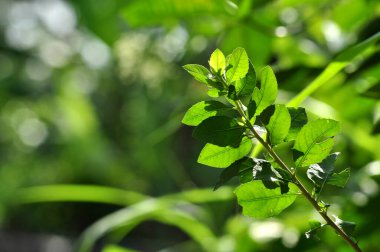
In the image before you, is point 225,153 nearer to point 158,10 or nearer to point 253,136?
point 253,136

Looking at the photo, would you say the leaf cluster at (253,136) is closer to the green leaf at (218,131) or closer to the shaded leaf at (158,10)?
the green leaf at (218,131)

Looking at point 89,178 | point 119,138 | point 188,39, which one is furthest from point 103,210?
point 188,39

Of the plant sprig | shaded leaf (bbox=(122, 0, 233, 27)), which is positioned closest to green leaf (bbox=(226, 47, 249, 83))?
the plant sprig

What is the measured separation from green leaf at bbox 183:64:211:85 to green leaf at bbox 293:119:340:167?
42mm

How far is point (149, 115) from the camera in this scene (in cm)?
207

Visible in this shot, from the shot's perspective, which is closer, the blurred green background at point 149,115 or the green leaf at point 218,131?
the green leaf at point 218,131

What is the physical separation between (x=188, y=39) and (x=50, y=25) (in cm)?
281

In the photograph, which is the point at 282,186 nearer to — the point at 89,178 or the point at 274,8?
the point at 274,8

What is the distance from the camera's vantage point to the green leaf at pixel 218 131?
0.24 metres

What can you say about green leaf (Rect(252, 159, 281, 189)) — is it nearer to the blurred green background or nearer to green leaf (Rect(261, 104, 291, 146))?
green leaf (Rect(261, 104, 291, 146))

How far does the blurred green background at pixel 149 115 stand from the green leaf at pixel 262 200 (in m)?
0.18

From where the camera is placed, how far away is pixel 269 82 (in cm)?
25

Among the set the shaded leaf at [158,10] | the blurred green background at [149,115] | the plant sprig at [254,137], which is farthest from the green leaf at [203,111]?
the shaded leaf at [158,10]

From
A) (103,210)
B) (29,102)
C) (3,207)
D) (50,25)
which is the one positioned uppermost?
(50,25)
